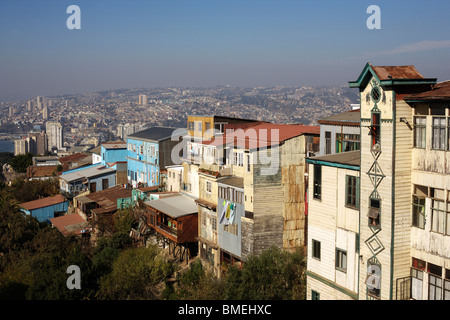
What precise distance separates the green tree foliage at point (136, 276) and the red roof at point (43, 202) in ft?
65.3

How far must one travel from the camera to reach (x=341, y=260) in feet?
52.9

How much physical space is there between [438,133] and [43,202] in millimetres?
41952

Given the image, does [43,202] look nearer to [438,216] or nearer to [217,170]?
[217,170]

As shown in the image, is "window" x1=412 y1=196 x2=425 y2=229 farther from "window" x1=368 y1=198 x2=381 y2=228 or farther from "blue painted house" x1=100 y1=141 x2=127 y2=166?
"blue painted house" x1=100 y1=141 x2=127 y2=166

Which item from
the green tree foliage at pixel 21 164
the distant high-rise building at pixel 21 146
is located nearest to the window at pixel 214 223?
the green tree foliage at pixel 21 164

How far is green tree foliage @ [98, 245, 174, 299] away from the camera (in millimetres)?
25328

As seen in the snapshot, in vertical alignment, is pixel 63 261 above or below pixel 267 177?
below

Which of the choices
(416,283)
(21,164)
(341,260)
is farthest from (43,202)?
(416,283)

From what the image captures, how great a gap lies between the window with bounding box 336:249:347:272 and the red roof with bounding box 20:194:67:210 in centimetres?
3590

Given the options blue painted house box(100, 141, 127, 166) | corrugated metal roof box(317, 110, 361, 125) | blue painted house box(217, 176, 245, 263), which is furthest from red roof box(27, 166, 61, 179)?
corrugated metal roof box(317, 110, 361, 125)

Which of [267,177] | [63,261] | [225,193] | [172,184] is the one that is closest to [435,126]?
[267,177]
